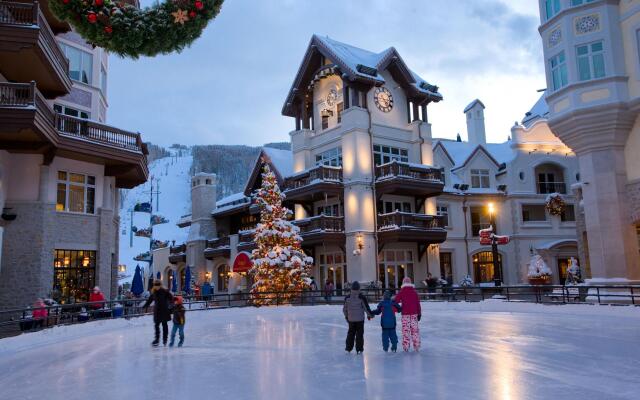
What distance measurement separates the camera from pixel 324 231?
3350 centimetres

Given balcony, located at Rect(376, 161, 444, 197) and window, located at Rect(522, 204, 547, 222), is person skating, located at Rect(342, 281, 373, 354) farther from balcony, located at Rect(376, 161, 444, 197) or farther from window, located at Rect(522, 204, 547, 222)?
window, located at Rect(522, 204, 547, 222)

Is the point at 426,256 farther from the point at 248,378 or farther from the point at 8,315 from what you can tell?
the point at 248,378

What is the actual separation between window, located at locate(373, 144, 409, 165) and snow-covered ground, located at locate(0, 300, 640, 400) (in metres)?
18.4

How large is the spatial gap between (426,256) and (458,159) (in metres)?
11.1

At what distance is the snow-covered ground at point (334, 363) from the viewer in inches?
324

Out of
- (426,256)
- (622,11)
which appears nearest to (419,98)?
(426,256)

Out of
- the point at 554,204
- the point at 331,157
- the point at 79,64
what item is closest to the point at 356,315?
the point at 79,64

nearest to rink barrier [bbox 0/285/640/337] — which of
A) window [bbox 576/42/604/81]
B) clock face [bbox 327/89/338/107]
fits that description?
window [bbox 576/42/604/81]

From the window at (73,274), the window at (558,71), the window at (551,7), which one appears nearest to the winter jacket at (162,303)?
the window at (73,274)

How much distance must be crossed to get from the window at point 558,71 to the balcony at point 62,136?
19.9 metres

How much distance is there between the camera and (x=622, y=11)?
2230 centimetres

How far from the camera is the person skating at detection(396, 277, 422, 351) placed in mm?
12086

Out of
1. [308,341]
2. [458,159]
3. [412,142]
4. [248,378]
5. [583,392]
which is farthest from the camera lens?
[458,159]

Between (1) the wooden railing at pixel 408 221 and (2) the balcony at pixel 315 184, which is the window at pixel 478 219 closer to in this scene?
(1) the wooden railing at pixel 408 221
